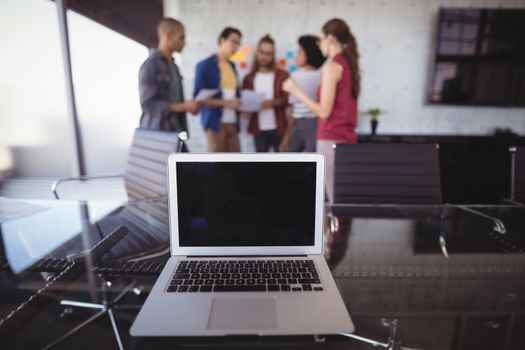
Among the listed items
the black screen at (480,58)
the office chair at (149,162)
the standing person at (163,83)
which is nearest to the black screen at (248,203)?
the office chair at (149,162)

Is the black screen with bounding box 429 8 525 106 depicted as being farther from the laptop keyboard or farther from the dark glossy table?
the laptop keyboard

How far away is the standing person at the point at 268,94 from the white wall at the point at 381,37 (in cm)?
28

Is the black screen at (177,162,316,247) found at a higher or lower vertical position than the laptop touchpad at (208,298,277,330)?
higher

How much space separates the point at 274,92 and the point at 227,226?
262 centimetres

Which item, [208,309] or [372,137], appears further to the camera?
[372,137]

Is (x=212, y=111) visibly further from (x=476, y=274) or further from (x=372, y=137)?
(x=476, y=274)

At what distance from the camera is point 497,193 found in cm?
317

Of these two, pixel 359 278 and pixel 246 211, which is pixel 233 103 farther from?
pixel 359 278

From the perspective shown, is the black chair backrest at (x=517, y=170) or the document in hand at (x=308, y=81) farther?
the document in hand at (x=308, y=81)

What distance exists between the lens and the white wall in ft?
10.6

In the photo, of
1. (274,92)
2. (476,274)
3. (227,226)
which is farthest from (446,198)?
(227,226)

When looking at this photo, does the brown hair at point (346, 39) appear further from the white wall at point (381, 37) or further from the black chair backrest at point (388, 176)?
the white wall at point (381, 37)

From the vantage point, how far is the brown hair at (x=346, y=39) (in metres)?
1.92

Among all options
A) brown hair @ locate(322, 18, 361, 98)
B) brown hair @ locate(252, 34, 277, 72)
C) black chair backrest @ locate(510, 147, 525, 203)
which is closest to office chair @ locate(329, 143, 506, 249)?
black chair backrest @ locate(510, 147, 525, 203)
